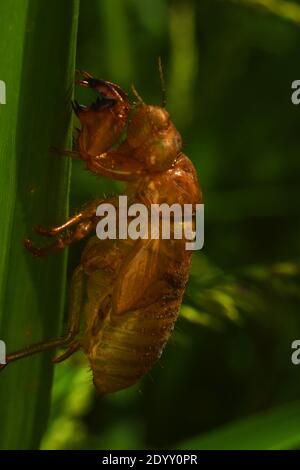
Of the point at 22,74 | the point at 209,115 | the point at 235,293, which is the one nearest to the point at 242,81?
the point at 209,115

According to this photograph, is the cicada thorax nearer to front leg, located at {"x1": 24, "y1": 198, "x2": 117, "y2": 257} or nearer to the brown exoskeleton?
the brown exoskeleton

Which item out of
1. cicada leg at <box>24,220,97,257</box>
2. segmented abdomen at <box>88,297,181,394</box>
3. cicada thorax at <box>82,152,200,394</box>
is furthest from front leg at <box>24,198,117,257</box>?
segmented abdomen at <box>88,297,181,394</box>

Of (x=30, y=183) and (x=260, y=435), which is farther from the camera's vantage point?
(x=260, y=435)

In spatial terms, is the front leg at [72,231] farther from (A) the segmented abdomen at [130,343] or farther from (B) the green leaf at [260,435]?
(B) the green leaf at [260,435]

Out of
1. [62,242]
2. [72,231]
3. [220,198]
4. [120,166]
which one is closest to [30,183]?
[62,242]

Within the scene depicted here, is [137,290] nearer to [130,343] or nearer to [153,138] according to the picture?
[130,343]

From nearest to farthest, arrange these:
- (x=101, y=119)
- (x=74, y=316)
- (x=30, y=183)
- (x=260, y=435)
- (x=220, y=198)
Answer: (x=30, y=183)
(x=101, y=119)
(x=74, y=316)
(x=260, y=435)
(x=220, y=198)
